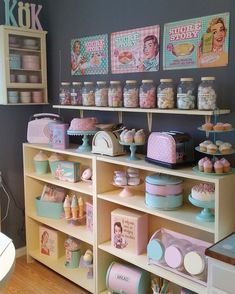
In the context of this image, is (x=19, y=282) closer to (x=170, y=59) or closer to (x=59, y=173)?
(x=59, y=173)

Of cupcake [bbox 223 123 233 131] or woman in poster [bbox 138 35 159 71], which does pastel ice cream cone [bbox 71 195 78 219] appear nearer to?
woman in poster [bbox 138 35 159 71]

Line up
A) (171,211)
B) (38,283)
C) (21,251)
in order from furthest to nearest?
(21,251), (38,283), (171,211)

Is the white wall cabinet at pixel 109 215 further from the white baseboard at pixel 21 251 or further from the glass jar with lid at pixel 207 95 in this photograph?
the glass jar with lid at pixel 207 95

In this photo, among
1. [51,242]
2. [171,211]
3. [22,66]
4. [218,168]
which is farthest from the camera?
[51,242]

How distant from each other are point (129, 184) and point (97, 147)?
0.34 meters

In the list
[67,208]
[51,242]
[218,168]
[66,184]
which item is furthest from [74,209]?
[218,168]

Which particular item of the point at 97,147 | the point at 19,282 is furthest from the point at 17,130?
the point at 19,282

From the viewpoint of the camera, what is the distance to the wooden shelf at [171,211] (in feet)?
6.40

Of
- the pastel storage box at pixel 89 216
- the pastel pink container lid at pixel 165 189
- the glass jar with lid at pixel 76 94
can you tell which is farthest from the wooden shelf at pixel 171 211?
the glass jar with lid at pixel 76 94

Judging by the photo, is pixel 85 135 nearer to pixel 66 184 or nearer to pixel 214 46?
pixel 66 184

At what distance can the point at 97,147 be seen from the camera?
2.52 meters

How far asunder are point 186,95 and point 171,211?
2.22 ft

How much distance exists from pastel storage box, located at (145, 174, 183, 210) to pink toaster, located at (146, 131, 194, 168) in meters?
0.12

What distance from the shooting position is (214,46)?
2078mm
